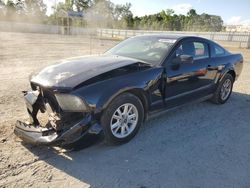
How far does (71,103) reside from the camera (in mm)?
3012

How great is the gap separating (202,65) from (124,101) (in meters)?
2.08

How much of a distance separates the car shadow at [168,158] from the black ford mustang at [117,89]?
0.94ft

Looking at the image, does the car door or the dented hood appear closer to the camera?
the dented hood

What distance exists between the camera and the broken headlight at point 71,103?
9.81 feet

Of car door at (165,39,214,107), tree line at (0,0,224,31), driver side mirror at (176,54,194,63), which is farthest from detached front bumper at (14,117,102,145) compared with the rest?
tree line at (0,0,224,31)

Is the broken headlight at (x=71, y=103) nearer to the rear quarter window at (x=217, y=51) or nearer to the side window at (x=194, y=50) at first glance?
the side window at (x=194, y=50)

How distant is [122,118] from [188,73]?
161cm

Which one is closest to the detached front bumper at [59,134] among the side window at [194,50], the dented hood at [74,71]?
the dented hood at [74,71]

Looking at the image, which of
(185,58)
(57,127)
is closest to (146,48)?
(185,58)

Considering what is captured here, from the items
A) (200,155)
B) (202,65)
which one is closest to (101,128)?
(200,155)

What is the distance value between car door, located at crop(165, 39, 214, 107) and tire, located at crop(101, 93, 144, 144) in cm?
72

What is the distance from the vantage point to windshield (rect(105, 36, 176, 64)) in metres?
4.11

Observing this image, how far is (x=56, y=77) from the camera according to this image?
3242 mm

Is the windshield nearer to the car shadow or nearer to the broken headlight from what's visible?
the car shadow
